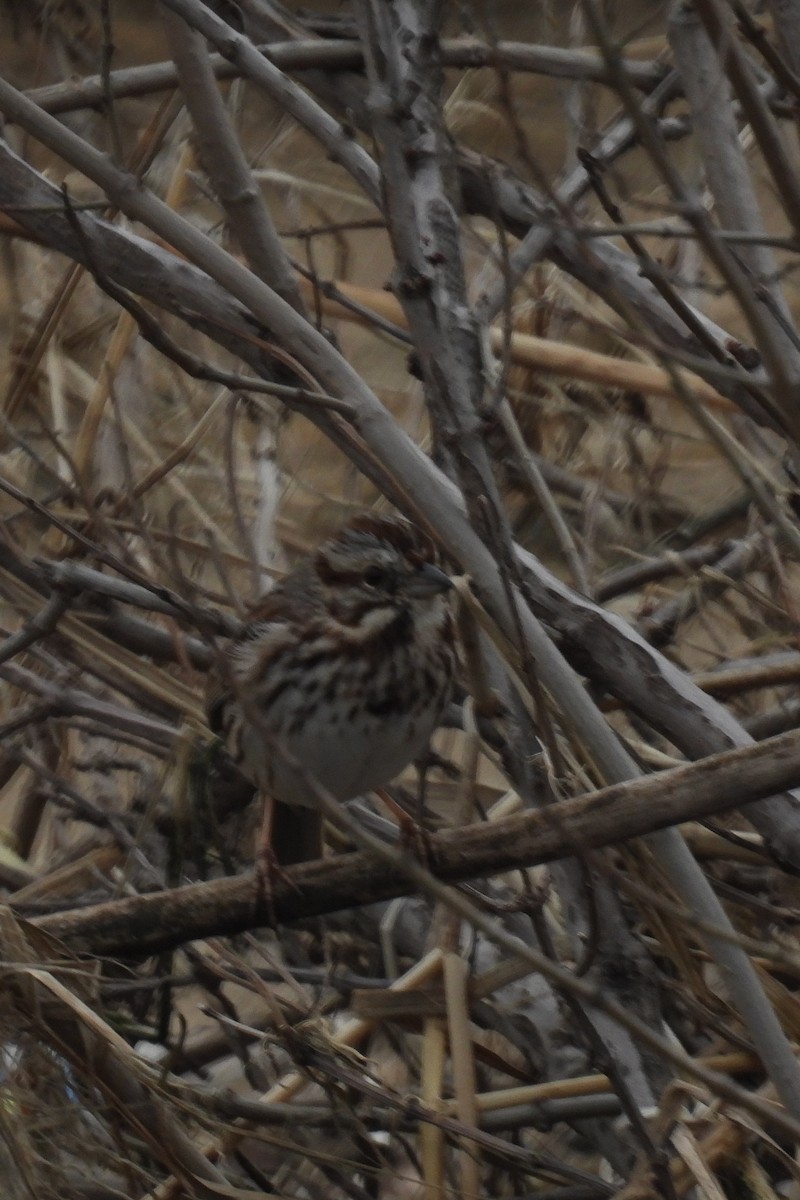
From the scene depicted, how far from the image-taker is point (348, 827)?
4.98 ft

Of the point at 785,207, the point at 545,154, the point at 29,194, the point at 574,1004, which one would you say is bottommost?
the point at 574,1004

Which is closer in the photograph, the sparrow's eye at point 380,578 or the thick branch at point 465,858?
the thick branch at point 465,858

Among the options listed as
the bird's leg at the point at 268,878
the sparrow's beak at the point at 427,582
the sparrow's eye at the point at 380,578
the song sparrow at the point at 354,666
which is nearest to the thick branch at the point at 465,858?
the bird's leg at the point at 268,878

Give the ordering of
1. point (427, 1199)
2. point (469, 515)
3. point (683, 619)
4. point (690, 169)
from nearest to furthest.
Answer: point (469, 515) → point (427, 1199) → point (683, 619) → point (690, 169)

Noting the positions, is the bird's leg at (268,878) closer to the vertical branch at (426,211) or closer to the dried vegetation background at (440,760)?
the dried vegetation background at (440,760)

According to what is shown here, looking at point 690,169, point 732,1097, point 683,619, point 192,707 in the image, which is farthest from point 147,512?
point 732,1097

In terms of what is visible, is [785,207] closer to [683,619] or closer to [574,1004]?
[574,1004]

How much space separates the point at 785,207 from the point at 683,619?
2.24 metres

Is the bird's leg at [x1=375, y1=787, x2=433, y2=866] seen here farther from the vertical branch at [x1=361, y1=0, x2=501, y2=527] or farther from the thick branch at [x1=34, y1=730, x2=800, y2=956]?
the vertical branch at [x1=361, y1=0, x2=501, y2=527]

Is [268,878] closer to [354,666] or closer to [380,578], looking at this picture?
[354,666]

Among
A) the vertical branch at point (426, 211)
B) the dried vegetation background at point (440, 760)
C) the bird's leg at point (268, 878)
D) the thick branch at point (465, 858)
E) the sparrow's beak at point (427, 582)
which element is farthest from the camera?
the sparrow's beak at point (427, 582)

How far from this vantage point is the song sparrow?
282cm

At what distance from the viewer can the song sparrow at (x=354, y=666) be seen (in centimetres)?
282

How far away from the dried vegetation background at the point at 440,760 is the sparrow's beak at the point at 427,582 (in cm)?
17
